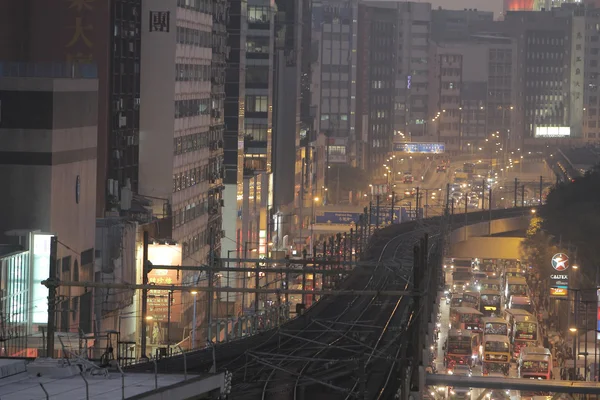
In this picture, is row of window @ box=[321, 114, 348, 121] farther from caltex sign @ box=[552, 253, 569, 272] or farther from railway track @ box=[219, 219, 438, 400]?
railway track @ box=[219, 219, 438, 400]

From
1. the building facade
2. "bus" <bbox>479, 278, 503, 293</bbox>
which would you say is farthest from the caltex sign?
the building facade

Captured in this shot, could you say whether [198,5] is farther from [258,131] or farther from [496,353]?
[258,131]

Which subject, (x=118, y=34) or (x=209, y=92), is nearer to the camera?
(x=118, y=34)

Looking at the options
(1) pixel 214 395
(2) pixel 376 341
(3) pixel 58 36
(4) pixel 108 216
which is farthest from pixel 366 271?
(1) pixel 214 395

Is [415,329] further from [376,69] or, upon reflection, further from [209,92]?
[376,69]

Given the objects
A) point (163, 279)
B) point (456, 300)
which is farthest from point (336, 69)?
point (163, 279)

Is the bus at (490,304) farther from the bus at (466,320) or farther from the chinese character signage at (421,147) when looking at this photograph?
the chinese character signage at (421,147)

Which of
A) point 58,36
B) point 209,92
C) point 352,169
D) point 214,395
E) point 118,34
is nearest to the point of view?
point 214,395
